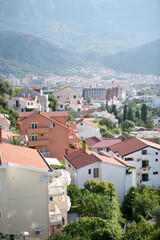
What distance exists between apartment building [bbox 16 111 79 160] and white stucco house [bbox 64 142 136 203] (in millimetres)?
8952

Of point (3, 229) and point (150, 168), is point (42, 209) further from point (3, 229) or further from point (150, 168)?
point (150, 168)

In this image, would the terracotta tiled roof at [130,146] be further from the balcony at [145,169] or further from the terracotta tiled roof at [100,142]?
the terracotta tiled roof at [100,142]

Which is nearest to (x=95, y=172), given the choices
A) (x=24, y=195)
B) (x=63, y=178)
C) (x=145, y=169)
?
(x=63, y=178)

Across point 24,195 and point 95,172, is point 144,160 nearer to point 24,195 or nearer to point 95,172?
point 95,172

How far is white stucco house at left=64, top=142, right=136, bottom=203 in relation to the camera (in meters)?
25.8

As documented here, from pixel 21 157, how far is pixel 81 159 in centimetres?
1289

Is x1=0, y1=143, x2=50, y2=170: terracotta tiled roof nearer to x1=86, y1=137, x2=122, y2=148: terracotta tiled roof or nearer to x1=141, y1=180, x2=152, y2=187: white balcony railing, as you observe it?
x1=141, y1=180, x2=152, y2=187: white balcony railing

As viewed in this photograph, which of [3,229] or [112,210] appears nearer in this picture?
[3,229]

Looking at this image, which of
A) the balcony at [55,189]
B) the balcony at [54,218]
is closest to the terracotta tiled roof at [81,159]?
the balcony at [55,189]

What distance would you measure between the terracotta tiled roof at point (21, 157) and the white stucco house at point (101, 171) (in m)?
10.3

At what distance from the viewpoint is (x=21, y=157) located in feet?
47.0

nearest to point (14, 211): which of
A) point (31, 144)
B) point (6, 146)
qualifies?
point (6, 146)

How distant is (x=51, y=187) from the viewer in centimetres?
1544

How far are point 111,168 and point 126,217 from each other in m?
3.85
